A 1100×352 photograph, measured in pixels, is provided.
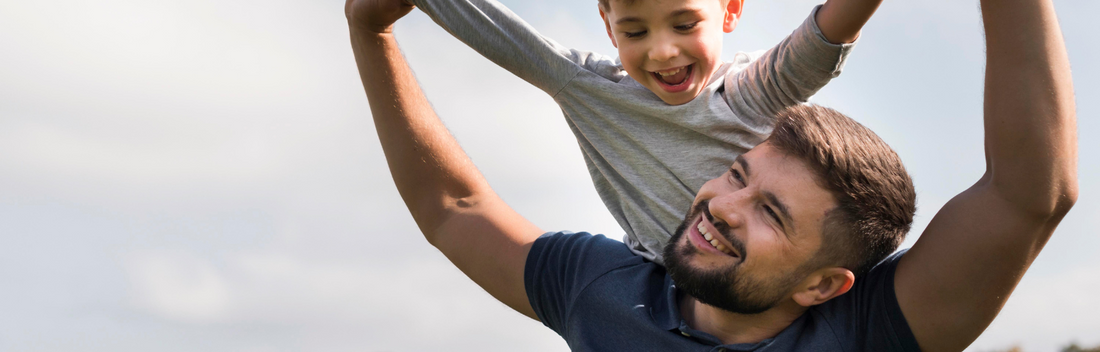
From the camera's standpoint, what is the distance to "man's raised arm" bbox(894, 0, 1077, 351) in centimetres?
189

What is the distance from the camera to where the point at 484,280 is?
9.89ft

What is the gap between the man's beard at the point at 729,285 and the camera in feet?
7.79

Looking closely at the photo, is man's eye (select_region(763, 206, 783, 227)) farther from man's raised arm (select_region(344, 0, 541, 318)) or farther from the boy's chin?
man's raised arm (select_region(344, 0, 541, 318))

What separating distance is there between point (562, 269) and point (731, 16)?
43.4 inches

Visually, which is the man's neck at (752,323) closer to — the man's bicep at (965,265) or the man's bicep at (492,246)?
the man's bicep at (965,265)

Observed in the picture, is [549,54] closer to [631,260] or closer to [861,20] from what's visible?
[631,260]

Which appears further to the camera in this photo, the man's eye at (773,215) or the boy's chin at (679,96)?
the boy's chin at (679,96)

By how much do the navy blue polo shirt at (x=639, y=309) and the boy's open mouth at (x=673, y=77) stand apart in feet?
2.13

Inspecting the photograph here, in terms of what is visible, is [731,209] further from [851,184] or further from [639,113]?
[639,113]

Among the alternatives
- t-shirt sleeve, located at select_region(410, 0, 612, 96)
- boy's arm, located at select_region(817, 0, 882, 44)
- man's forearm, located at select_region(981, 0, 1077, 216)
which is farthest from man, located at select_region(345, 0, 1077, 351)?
t-shirt sleeve, located at select_region(410, 0, 612, 96)

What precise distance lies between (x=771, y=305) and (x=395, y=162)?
1554 mm

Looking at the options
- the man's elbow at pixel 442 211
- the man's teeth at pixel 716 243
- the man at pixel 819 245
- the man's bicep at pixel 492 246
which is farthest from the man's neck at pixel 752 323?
the man's elbow at pixel 442 211

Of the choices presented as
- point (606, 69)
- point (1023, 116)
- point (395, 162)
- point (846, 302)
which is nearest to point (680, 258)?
point (846, 302)

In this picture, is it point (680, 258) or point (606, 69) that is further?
point (606, 69)
